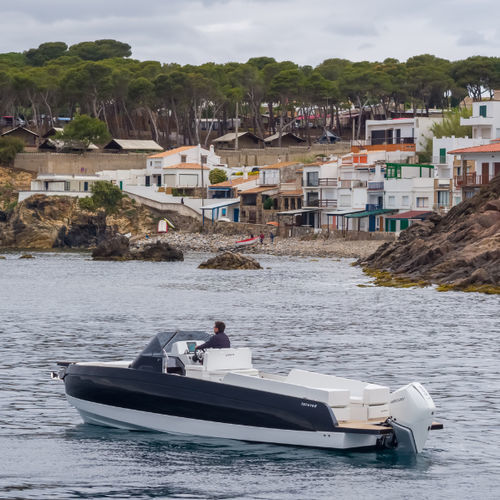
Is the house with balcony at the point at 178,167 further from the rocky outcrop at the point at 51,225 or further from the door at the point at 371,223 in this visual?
the door at the point at 371,223

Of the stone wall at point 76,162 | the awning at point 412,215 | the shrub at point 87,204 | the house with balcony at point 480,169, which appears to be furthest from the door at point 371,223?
the stone wall at point 76,162

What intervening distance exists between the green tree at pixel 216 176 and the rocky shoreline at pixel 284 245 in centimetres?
1185

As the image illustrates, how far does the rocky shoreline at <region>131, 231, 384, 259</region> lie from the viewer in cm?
11731

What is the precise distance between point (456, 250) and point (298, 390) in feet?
184

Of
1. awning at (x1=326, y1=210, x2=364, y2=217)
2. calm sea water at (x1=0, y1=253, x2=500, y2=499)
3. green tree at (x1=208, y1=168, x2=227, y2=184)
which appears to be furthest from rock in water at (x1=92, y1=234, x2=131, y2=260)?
green tree at (x1=208, y1=168, x2=227, y2=184)

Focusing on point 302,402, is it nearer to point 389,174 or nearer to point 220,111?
point 389,174

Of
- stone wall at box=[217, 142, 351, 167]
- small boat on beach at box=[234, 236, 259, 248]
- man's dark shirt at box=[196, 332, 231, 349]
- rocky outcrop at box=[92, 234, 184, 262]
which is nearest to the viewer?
man's dark shirt at box=[196, 332, 231, 349]

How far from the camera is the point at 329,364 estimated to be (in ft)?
123

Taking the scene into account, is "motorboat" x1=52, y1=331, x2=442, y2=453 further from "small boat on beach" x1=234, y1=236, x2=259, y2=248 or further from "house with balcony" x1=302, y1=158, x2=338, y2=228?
"house with balcony" x1=302, y1=158, x2=338, y2=228

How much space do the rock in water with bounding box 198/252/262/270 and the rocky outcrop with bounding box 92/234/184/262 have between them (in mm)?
10639

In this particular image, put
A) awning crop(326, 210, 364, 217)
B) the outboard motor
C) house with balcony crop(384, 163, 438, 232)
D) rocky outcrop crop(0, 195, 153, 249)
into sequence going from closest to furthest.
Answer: the outboard motor < house with balcony crop(384, 163, 438, 232) < awning crop(326, 210, 364, 217) < rocky outcrop crop(0, 195, 153, 249)

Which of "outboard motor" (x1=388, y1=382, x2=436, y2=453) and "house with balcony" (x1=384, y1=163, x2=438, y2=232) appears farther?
"house with balcony" (x1=384, y1=163, x2=438, y2=232)

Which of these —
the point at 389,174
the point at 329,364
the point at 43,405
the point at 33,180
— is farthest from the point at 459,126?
the point at 43,405

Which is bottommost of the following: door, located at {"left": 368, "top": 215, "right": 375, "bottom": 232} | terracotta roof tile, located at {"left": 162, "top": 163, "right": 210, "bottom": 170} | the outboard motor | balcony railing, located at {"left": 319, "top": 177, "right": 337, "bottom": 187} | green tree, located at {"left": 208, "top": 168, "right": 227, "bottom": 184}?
the outboard motor
